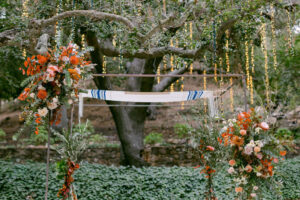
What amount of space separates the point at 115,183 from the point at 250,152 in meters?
3.44

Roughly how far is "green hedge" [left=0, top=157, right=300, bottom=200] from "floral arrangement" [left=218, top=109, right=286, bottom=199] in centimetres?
242

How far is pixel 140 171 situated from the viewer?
19.7ft

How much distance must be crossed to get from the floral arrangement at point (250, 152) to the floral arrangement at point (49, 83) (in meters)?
1.80

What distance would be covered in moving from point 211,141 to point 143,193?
2404mm

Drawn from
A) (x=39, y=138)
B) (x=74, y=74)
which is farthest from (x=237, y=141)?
(x=39, y=138)

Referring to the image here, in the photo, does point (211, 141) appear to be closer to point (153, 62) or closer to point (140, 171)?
point (140, 171)

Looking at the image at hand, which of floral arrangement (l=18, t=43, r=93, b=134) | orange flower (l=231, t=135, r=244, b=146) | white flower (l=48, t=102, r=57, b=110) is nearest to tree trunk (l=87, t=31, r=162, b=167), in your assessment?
floral arrangement (l=18, t=43, r=93, b=134)

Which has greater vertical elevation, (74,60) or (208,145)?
(74,60)

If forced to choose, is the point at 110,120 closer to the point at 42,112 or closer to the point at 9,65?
the point at 9,65

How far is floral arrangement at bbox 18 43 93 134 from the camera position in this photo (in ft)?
9.05

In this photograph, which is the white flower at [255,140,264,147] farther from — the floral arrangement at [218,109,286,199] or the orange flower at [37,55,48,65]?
the orange flower at [37,55,48,65]

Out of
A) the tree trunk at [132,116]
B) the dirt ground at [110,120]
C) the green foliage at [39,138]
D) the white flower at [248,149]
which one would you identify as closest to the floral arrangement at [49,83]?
the white flower at [248,149]

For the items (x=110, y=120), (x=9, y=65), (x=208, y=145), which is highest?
(x=9, y=65)

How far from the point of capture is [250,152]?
114 inches
